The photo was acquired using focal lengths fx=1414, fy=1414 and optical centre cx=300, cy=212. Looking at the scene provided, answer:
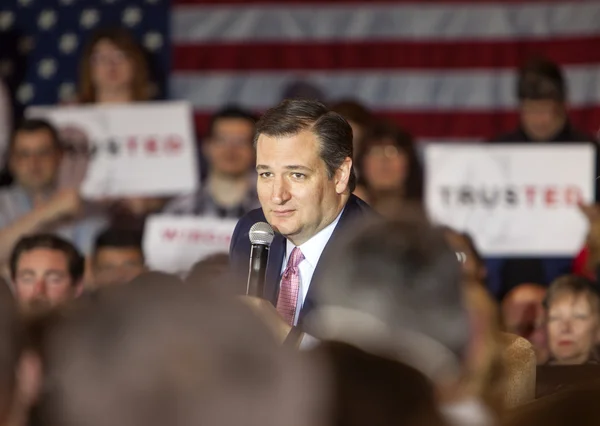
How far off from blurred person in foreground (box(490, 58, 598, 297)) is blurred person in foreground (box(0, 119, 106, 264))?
180 centimetres

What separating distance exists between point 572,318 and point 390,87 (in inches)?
89.2

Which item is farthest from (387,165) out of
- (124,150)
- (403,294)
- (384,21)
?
(403,294)

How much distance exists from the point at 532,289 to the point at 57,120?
2273 millimetres

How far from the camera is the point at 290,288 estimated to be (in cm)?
350

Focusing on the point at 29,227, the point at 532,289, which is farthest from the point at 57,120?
the point at 532,289

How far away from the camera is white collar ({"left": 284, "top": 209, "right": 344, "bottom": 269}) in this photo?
139 inches

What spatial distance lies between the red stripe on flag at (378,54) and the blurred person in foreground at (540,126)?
2.56ft


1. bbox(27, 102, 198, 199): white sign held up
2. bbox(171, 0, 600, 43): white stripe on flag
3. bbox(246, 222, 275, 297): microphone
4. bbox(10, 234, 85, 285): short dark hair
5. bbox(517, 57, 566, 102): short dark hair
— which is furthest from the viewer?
bbox(171, 0, 600, 43): white stripe on flag

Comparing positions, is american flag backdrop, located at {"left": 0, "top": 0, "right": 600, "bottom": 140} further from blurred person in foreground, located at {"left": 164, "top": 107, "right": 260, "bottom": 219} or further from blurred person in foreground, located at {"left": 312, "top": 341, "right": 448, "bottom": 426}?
blurred person in foreground, located at {"left": 312, "top": 341, "right": 448, "bottom": 426}

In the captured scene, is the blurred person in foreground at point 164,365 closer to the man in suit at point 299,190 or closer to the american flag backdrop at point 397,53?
the man in suit at point 299,190

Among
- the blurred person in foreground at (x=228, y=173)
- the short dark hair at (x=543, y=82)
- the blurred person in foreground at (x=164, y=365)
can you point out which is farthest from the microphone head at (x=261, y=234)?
the short dark hair at (x=543, y=82)

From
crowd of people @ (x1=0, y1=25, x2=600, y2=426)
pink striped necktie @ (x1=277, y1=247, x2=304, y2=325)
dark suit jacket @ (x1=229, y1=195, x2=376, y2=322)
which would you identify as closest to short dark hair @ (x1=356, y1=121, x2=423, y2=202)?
dark suit jacket @ (x1=229, y1=195, x2=376, y2=322)

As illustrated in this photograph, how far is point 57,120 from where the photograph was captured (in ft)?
21.1

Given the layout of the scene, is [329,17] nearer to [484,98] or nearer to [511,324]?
[484,98]
